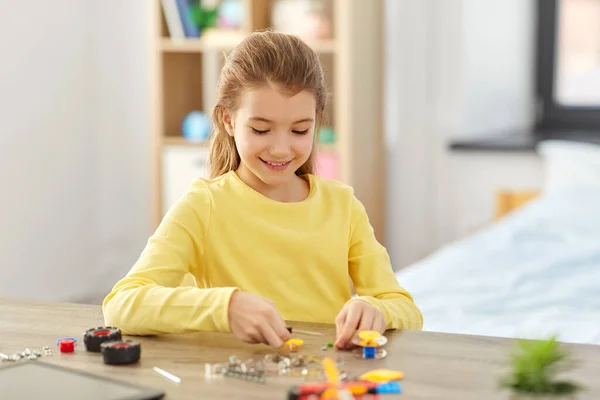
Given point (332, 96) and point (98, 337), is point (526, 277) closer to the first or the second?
point (98, 337)

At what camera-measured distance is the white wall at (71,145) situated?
3822 mm

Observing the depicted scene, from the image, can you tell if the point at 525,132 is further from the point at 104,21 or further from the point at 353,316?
the point at 353,316

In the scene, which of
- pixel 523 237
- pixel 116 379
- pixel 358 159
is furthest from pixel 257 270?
pixel 358 159

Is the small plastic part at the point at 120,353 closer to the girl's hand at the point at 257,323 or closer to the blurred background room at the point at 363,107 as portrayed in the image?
the girl's hand at the point at 257,323

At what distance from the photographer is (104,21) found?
4.25 metres

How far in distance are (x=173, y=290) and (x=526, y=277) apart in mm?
1347

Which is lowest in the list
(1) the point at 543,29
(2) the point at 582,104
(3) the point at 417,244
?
(3) the point at 417,244

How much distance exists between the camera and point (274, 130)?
1.29 meters

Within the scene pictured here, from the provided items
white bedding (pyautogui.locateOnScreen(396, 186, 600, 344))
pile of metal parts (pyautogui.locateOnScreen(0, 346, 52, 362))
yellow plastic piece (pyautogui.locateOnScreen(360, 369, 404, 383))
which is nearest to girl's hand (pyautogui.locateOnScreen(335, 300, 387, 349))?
yellow plastic piece (pyautogui.locateOnScreen(360, 369, 404, 383))

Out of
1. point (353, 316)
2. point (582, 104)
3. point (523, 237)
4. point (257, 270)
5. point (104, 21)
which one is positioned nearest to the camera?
point (353, 316)

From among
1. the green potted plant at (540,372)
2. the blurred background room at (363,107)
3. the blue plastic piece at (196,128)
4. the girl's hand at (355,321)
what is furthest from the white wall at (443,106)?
the green potted plant at (540,372)

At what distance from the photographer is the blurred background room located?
12.2ft

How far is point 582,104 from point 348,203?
2797 millimetres

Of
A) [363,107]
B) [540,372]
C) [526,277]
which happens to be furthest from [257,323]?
[363,107]
